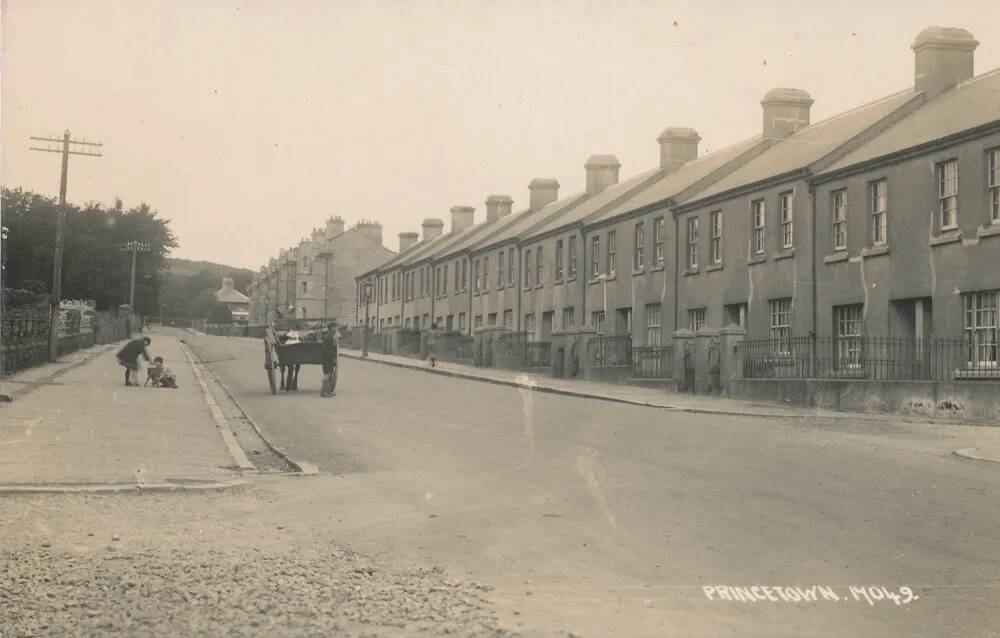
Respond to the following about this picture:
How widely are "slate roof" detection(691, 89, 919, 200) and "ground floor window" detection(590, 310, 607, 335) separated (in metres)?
7.14

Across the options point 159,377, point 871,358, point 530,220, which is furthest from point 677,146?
point 159,377

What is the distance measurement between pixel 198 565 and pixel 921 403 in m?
16.8

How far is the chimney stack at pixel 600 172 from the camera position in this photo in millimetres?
49344

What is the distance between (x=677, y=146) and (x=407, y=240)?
41887 millimetres

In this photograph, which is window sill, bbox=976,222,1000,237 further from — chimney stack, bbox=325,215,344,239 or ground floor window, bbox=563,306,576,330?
chimney stack, bbox=325,215,344,239

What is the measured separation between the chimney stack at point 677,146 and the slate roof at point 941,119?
47.5 ft

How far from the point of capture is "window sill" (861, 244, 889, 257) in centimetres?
2436

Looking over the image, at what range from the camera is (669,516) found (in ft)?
28.0

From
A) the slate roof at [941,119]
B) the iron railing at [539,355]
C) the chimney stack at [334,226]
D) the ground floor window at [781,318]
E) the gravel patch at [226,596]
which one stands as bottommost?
the gravel patch at [226,596]

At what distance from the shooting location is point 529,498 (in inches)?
370

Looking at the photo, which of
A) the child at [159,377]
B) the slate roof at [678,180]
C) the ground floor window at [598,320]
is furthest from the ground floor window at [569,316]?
the child at [159,377]

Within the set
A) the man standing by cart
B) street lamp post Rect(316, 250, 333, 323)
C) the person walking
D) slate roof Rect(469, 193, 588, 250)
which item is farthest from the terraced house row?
street lamp post Rect(316, 250, 333, 323)

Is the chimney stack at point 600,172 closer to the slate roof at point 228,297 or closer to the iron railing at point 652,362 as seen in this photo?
the iron railing at point 652,362

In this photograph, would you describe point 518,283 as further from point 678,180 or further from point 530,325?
point 678,180
